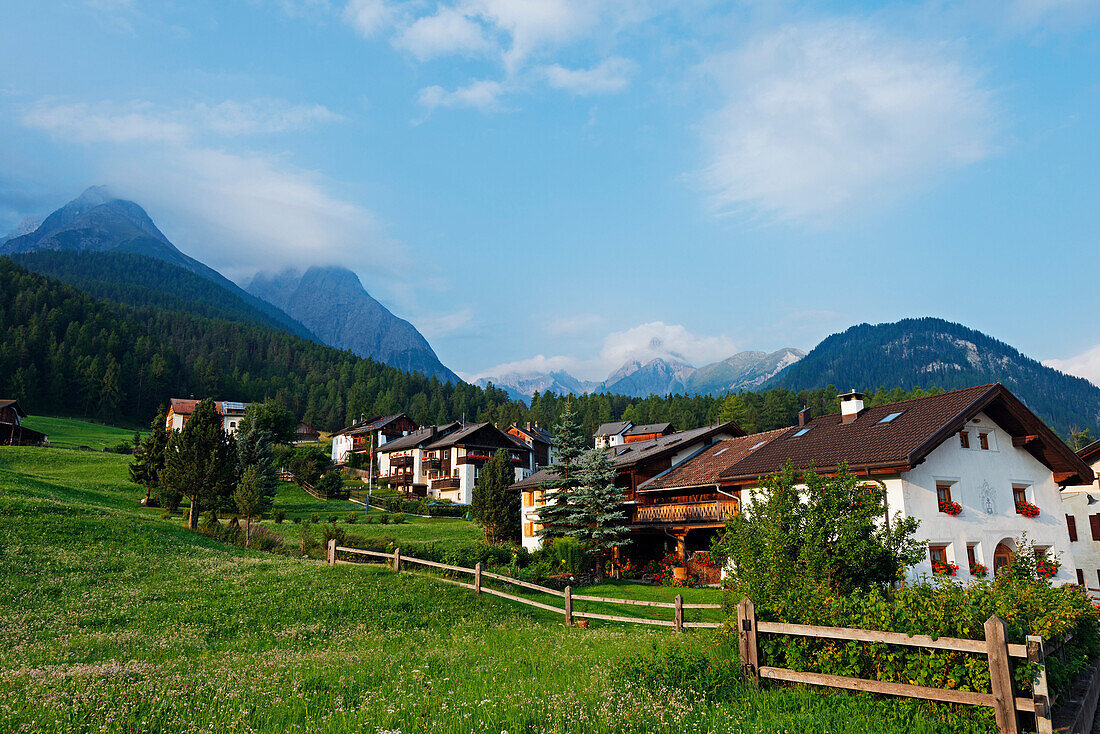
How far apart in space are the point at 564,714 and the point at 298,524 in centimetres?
4509

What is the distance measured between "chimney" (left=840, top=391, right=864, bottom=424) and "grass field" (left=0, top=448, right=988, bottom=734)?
20.0 m

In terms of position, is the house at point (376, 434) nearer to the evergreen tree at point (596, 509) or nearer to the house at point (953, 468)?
the evergreen tree at point (596, 509)

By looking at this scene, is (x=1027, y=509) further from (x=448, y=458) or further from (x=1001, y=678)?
(x=448, y=458)

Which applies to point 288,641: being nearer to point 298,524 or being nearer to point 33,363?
point 298,524

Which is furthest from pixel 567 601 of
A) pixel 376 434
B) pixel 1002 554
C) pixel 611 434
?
pixel 611 434

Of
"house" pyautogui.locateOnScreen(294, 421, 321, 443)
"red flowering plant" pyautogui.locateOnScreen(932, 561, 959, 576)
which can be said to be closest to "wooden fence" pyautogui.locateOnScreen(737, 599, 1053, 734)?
"red flowering plant" pyautogui.locateOnScreen(932, 561, 959, 576)

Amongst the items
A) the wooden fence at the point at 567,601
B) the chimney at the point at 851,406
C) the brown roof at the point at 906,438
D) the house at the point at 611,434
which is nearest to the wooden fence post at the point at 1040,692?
the wooden fence at the point at 567,601

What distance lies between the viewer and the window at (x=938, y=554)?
81.3ft

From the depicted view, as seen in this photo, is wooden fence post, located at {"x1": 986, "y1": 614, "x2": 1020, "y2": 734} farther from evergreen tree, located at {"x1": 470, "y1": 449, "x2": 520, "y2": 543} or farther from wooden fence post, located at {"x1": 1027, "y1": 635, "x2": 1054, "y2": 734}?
evergreen tree, located at {"x1": 470, "y1": 449, "x2": 520, "y2": 543}

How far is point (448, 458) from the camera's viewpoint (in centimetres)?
8244

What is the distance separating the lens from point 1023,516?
27.8 metres

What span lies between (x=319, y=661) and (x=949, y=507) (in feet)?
80.2

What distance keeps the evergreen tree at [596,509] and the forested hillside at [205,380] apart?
80114 millimetres

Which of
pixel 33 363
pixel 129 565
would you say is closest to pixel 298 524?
pixel 129 565
